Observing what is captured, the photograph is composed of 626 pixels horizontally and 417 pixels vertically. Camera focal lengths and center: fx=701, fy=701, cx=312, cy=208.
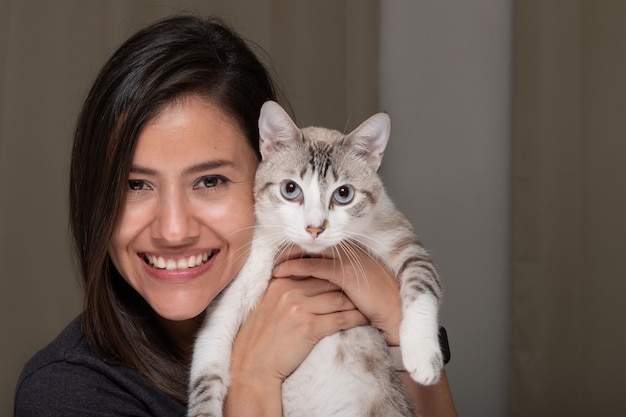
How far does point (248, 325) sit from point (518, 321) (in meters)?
2.24

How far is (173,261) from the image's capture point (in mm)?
1797

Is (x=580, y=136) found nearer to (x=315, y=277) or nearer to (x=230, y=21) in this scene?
(x=230, y=21)

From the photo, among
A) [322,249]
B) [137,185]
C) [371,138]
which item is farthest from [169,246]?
[371,138]

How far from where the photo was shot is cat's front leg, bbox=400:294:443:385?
170 centimetres

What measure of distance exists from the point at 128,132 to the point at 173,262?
35 cm

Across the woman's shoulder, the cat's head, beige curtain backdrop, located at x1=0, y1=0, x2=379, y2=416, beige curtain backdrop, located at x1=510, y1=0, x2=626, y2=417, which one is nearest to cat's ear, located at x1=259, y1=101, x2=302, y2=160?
the cat's head

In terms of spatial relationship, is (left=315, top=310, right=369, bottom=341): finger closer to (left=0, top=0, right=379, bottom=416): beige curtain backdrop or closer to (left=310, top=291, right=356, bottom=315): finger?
(left=310, top=291, right=356, bottom=315): finger

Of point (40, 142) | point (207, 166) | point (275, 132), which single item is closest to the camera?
point (207, 166)

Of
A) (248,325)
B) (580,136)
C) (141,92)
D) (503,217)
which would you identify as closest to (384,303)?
(248,325)

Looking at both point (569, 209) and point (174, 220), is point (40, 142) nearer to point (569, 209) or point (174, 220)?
point (174, 220)

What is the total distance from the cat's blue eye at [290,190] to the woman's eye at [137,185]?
37 cm

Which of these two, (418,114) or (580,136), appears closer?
(580,136)

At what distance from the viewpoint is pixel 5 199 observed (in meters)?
2.86

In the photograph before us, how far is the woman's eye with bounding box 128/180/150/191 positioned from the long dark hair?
0.19ft
